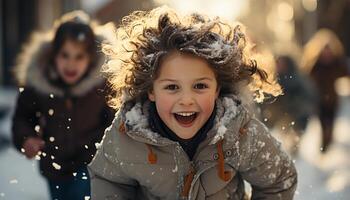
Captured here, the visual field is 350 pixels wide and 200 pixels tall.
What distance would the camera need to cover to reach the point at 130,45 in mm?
3668

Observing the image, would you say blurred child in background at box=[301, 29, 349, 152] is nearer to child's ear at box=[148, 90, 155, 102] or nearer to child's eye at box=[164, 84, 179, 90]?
child's ear at box=[148, 90, 155, 102]

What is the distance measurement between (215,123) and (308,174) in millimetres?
5089

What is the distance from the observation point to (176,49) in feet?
11.4

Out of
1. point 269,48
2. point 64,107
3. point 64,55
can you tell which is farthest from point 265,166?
point 269,48

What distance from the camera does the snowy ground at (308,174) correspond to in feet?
22.6

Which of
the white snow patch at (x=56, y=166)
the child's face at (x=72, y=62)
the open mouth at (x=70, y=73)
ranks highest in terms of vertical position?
the child's face at (x=72, y=62)

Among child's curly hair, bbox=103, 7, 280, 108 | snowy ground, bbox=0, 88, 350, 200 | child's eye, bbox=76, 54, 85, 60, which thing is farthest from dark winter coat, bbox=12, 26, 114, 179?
child's curly hair, bbox=103, 7, 280, 108

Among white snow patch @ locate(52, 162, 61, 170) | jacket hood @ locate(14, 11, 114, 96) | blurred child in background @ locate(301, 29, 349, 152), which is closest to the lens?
white snow patch @ locate(52, 162, 61, 170)

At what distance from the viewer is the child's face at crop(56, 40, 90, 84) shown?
5.53 m

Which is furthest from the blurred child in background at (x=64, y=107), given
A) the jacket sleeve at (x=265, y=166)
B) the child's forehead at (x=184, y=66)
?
the child's forehead at (x=184, y=66)

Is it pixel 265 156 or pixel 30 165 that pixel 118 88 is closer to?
pixel 265 156

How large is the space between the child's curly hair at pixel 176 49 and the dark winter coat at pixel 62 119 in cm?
145

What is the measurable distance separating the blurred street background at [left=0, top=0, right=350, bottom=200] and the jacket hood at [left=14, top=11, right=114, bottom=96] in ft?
1.78

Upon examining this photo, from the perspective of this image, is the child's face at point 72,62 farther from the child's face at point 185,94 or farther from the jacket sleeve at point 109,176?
the child's face at point 185,94
